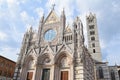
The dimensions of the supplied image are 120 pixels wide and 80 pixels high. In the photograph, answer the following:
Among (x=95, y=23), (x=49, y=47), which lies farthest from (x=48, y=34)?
(x=95, y=23)

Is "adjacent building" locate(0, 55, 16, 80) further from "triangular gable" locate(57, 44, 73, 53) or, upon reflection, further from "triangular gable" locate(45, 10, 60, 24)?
"triangular gable" locate(57, 44, 73, 53)

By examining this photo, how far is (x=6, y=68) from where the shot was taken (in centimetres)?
2939

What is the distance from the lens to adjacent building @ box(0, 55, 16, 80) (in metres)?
27.8

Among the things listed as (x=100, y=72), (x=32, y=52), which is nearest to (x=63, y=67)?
(x=32, y=52)

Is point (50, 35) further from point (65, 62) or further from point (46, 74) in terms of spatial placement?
point (46, 74)

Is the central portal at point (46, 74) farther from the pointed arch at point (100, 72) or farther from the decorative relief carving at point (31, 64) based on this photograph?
the pointed arch at point (100, 72)

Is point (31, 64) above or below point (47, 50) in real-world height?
below

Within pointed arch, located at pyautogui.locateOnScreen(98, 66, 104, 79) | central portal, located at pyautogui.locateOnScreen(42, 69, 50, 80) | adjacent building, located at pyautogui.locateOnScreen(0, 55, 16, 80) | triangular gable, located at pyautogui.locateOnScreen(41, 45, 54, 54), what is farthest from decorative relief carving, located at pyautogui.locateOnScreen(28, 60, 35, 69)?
pointed arch, located at pyautogui.locateOnScreen(98, 66, 104, 79)

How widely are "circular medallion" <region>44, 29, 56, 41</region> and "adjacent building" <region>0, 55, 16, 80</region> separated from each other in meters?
12.5

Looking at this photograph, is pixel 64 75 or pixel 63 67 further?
pixel 63 67

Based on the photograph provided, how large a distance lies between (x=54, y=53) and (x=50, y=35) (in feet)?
15.3

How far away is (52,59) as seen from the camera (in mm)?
19922

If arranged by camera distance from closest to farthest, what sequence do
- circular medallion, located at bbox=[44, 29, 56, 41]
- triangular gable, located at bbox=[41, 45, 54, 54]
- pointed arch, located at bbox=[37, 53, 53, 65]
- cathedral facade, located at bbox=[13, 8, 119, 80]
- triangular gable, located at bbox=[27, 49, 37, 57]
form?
1. cathedral facade, located at bbox=[13, 8, 119, 80]
2. pointed arch, located at bbox=[37, 53, 53, 65]
3. triangular gable, located at bbox=[41, 45, 54, 54]
4. triangular gable, located at bbox=[27, 49, 37, 57]
5. circular medallion, located at bbox=[44, 29, 56, 41]

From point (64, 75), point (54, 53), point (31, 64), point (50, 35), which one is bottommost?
point (64, 75)
